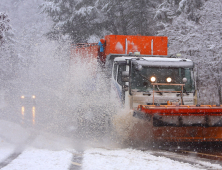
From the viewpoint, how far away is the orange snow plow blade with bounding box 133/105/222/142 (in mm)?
7750

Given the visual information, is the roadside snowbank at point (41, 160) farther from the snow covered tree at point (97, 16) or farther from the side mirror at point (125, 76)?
the snow covered tree at point (97, 16)

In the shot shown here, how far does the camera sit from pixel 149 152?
7.73 m

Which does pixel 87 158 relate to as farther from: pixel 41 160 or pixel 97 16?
pixel 97 16

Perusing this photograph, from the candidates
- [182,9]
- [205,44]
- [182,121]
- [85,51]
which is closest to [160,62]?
[182,121]

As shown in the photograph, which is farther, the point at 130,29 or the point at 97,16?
the point at 130,29

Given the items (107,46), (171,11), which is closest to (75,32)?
(171,11)

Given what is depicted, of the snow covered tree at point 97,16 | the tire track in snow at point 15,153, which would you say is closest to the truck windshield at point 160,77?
the tire track in snow at point 15,153

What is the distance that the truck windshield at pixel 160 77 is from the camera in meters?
9.05

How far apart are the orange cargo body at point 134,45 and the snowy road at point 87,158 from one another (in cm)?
355

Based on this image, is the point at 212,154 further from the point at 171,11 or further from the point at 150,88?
the point at 171,11

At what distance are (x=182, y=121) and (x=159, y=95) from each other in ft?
3.54

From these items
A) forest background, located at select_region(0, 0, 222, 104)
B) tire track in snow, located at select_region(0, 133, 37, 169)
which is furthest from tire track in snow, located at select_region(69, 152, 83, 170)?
forest background, located at select_region(0, 0, 222, 104)

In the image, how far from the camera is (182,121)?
8.15 m

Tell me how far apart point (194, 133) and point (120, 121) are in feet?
6.31
